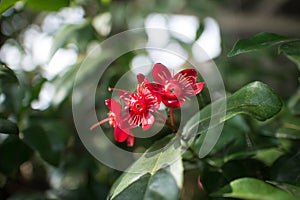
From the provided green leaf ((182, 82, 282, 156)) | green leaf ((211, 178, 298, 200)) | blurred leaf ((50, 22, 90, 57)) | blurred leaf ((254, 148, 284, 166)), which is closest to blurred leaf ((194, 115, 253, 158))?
blurred leaf ((254, 148, 284, 166))

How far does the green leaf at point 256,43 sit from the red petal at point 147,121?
163 millimetres

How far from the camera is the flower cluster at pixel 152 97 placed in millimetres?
692

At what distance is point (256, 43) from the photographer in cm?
72

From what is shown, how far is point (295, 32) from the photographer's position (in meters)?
2.90

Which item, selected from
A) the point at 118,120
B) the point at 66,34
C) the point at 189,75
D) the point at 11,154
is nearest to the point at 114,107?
the point at 118,120

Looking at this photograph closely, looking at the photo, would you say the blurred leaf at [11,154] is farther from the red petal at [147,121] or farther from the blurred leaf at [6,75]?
the red petal at [147,121]

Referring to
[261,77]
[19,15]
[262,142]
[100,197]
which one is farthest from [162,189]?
[19,15]

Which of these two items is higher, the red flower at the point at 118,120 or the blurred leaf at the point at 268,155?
the red flower at the point at 118,120

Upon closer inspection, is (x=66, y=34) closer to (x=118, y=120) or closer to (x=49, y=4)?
(x=49, y=4)

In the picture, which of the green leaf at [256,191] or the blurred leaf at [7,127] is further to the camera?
the blurred leaf at [7,127]

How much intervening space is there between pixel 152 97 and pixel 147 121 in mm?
40

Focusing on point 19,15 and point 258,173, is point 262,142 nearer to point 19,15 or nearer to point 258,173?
point 258,173

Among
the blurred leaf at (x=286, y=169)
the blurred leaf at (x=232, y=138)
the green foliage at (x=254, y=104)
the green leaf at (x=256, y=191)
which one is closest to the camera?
the green leaf at (x=256, y=191)

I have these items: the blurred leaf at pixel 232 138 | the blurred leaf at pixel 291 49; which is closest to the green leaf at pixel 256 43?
the blurred leaf at pixel 291 49
